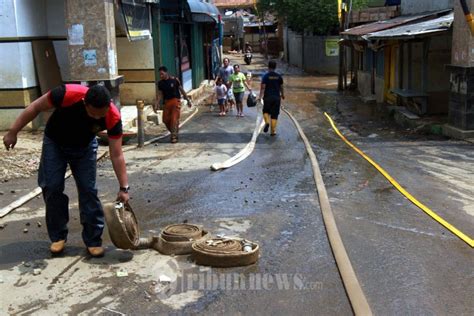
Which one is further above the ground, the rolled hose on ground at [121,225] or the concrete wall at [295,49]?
the concrete wall at [295,49]

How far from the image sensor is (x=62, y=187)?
5.33m

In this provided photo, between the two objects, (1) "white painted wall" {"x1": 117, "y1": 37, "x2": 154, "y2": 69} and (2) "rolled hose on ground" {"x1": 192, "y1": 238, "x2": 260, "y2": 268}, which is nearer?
(2) "rolled hose on ground" {"x1": 192, "y1": 238, "x2": 260, "y2": 268}

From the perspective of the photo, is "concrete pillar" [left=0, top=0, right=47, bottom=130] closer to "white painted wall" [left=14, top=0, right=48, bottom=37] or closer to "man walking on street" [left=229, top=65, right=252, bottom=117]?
"white painted wall" [left=14, top=0, right=48, bottom=37]

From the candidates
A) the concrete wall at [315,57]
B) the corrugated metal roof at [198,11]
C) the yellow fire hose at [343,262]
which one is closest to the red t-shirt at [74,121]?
Result: the yellow fire hose at [343,262]

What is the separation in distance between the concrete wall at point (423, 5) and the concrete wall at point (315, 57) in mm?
14687

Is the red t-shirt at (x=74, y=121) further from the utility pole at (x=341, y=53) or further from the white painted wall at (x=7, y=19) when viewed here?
the utility pole at (x=341, y=53)

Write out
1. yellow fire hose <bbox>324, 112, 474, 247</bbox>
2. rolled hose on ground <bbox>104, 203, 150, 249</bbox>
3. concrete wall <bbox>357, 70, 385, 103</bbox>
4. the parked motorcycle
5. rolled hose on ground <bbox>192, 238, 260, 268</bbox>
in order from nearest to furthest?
1. rolled hose on ground <bbox>192, 238, 260, 268</bbox>
2. rolled hose on ground <bbox>104, 203, 150, 249</bbox>
3. yellow fire hose <bbox>324, 112, 474, 247</bbox>
4. concrete wall <bbox>357, 70, 385, 103</bbox>
5. the parked motorcycle

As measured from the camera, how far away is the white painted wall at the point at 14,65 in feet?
40.9

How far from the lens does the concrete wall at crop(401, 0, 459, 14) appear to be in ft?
57.1

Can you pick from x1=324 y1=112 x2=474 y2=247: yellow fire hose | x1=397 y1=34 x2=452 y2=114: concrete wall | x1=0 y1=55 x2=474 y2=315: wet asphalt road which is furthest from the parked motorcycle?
Answer: x1=0 y1=55 x2=474 y2=315: wet asphalt road

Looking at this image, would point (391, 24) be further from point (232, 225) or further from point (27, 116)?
point (27, 116)

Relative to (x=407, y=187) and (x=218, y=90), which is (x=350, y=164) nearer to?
(x=407, y=187)

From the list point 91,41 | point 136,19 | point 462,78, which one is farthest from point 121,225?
point 136,19

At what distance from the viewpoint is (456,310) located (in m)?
4.30
